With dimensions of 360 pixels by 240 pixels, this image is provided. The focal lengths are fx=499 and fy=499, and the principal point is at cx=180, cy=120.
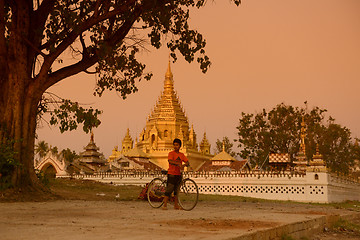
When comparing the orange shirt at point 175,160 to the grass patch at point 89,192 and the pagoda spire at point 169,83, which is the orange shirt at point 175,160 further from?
the pagoda spire at point 169,83

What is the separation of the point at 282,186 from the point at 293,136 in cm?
1735

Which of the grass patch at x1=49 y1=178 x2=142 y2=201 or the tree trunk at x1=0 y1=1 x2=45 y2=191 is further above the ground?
the tree trunk at x1=0 y1=1 x2=45 y2=191

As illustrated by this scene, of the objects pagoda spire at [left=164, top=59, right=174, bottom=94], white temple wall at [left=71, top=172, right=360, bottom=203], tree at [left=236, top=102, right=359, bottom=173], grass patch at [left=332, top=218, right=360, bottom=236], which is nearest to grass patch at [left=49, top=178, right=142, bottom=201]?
grass patch at [left=332, top=218, right=360, bottom=236]

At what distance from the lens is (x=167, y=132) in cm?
6088

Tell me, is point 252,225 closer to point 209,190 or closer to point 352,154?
point 209,190

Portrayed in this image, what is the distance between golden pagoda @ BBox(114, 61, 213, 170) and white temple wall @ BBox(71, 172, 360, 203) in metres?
21.8

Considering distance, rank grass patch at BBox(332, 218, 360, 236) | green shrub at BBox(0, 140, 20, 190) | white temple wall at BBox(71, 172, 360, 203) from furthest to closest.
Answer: white temple wall at BBox(71, 172, 360, 203)
green shrub at BBox(0, 140, 20, 190)
grass patch at BBox(332, 218, 360, 236)

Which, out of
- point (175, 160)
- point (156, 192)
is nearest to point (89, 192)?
point (156, 192)

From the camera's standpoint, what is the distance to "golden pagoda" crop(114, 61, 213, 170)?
187 feet

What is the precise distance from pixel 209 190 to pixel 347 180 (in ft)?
30.8

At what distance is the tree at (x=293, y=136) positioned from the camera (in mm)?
46812

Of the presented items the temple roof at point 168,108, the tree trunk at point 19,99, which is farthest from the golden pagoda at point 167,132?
the tree trunk at point 19,99

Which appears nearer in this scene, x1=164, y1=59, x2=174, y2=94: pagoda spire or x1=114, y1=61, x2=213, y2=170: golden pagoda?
x1=114, y1=61, x2=213, y2=170: golden pagoda

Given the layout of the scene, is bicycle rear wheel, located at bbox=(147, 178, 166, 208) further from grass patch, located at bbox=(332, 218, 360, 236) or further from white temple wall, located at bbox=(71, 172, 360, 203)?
white temple wall, located at bbox=(71, 172, 360, 203)
